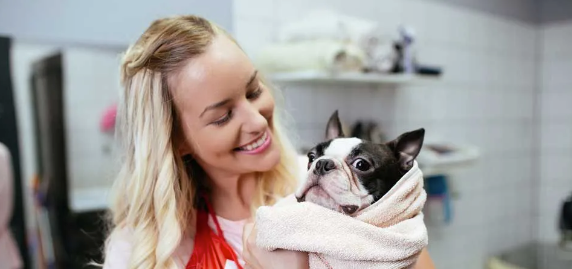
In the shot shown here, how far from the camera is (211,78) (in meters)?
0.80

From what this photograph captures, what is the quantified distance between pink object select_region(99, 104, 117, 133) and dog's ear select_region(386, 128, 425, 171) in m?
0.97

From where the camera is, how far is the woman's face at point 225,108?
81 cm

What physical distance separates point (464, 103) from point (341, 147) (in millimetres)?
1918

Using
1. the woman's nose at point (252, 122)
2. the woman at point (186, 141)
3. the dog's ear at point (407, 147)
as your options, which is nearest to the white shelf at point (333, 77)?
the woman at point (186, 141)

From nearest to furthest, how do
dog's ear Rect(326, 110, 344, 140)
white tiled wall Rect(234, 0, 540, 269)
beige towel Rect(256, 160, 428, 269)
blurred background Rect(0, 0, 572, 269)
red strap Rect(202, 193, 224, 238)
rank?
beige towel Rect(256, 160, 428, 269) → dog's ear Rect(326, 110, 344, 140) → red strap Rect(202, 193, 224, 238) → blurred background Rect(0, 0, 572, 269) → white tiled wall Rect(234, 0, 540, 269)

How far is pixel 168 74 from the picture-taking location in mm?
831

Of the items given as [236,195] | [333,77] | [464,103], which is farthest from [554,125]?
[236,195]

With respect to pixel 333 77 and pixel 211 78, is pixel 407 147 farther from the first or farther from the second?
pixel 333 77

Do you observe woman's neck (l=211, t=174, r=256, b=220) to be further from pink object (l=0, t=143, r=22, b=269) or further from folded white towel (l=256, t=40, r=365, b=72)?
folded white towel (l=256, t=40, r=365, b=72)

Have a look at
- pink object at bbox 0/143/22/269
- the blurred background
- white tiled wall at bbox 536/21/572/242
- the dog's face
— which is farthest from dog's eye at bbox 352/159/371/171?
white tiled wall at bbox 536/21/572/242

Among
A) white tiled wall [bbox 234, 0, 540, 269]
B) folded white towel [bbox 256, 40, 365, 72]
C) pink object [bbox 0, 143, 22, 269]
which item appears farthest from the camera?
white tiled wall [bbox 234, 0, 540, 269]

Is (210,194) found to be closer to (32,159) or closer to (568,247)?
(32,159)

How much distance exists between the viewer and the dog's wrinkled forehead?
71cm

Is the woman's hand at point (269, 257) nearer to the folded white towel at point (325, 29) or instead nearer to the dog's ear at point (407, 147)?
the dog's ear at point (407, 147)
